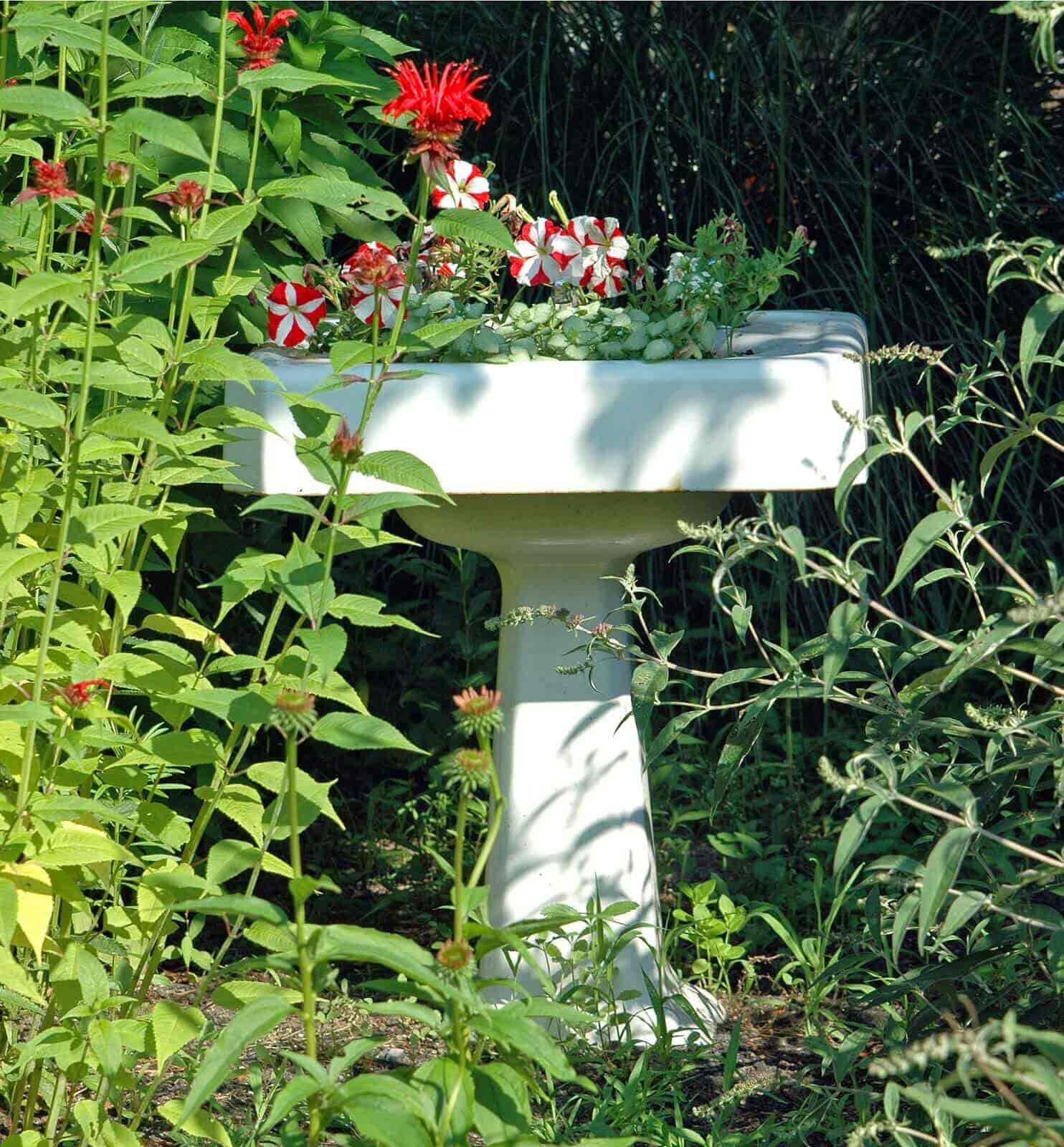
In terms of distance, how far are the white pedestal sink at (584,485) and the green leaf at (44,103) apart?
37cm

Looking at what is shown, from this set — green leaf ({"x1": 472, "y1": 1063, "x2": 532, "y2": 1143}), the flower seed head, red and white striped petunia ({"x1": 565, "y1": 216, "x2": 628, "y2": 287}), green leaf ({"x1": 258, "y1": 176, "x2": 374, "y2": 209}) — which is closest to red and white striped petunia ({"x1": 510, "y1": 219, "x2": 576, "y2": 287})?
red and white striped petunia ({"x1": 565, "y1": 216, "x2": 628, "y2": 287})

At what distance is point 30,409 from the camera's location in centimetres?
116

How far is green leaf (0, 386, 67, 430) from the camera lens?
115 centimetres

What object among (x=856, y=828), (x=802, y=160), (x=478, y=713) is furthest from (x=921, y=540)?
(x=802, y=160)

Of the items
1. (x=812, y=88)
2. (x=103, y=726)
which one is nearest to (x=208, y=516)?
(x=103, y=726)

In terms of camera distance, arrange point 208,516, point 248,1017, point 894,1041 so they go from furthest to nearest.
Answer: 1. point 208,516
2. point 894,1041
3. point 248,1017

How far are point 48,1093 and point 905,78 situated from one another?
7.54ft

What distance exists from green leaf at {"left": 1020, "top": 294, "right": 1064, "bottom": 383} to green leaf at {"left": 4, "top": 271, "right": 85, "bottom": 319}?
0.74 meters

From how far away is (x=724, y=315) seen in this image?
69.2 inches

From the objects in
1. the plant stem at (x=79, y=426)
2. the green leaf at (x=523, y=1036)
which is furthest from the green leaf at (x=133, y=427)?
the green leaf at (x=523, y=1036)

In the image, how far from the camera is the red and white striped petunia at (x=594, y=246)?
69.2 inches

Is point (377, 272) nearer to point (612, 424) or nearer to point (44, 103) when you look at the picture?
point (44, 103)

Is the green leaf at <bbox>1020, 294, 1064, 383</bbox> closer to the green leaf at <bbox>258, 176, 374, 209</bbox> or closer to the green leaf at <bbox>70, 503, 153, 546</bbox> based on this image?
the green leaf at <bbox>258, 176, 374, 209</bbox>

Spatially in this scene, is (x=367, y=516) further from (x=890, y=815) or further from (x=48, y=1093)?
(x=890, y=815)
